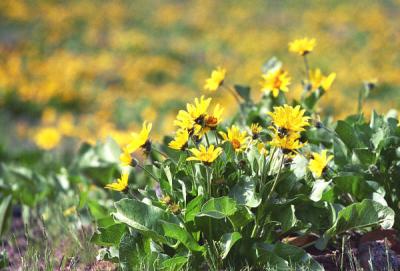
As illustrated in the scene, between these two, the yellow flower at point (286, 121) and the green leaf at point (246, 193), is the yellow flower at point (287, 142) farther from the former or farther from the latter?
the green leaf at point (246, 193)

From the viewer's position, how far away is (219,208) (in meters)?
2.36

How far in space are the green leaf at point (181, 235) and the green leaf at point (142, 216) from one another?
0.15ft

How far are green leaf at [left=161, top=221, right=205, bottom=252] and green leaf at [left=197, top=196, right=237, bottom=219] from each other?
108 millimetres

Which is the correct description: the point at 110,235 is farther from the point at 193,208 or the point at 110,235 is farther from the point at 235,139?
the point at 235,139

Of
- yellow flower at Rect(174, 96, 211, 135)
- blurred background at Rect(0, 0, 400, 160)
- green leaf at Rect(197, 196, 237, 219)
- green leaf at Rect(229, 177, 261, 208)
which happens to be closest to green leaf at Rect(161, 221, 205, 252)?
green leaf at Rect(197, 196, 237, 219)

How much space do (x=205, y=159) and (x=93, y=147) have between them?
7.32 ft

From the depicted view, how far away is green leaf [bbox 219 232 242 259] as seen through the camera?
7.70ft

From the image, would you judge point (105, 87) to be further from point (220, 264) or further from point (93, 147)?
point (220, 264)

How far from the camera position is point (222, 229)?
251 cm

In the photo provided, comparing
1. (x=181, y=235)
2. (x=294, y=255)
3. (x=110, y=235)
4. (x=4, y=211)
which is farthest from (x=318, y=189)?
(x=4, y=211)

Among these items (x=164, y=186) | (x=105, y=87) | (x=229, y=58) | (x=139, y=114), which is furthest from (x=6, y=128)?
(x=164, y=186)

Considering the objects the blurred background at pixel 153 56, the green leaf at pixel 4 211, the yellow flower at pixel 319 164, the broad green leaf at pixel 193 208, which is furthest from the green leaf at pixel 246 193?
the blurred background at pixel 153 56

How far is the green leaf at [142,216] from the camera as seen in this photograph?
2.44 meters

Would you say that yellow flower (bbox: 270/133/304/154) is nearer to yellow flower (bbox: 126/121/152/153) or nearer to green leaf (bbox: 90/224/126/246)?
yellow flower (bbox: 126/121/152/153)
